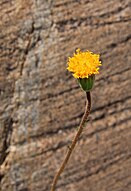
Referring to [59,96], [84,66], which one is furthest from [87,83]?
[59,96]

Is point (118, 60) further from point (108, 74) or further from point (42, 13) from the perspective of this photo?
point (42, 13)

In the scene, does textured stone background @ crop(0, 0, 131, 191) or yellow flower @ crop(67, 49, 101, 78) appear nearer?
yellow flower @ crop(67, 49, 101, 78)

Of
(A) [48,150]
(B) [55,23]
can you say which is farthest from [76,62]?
(A) [48,150]

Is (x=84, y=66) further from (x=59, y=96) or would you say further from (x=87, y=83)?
(x=59, y=96)

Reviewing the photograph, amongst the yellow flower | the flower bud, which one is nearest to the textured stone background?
the yellow flower

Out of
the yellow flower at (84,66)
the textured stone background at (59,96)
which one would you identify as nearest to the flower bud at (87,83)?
the yellow flower at (84,66)

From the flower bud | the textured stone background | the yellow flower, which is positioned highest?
the yellow flower

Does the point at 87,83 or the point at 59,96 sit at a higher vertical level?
the point at 87,83

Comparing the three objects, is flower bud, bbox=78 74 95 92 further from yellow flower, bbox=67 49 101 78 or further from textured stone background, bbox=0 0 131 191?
textured stone background, bbox=0 0 131 191

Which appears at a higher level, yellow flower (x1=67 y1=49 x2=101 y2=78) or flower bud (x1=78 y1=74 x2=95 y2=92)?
yellow flower (x1=67 y1=49 x2=101 y2=78)
